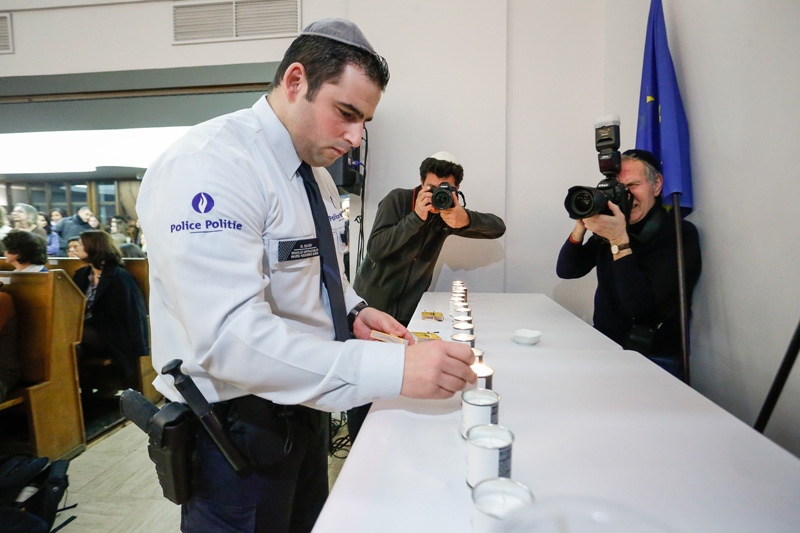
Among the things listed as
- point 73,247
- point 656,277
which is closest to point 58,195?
point 73,247

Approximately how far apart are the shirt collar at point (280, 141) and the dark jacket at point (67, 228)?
411 cm

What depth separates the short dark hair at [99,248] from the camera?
8.62 ft

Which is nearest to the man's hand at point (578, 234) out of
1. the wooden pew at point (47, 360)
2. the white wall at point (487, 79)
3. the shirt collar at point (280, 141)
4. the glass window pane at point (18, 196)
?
the white wall at point (487, 79)

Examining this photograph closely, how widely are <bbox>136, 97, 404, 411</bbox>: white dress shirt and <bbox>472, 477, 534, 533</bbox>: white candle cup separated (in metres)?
0.24

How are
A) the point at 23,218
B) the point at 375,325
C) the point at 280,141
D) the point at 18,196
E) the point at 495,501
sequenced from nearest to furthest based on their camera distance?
the point at 495,501, the point at 280,141, the point at 375,325, the point at 23,218, the point at 18,196

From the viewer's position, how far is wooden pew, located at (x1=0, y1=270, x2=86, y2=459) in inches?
81.2

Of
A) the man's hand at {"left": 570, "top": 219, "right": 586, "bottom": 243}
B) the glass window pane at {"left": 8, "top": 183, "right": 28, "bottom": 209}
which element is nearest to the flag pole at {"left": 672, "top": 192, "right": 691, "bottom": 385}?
the man's hand at {"left": 570, "top": 219, "right": 586, "bottom": 243}

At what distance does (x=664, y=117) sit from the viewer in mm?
1637

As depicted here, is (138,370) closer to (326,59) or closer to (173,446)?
(173,446)

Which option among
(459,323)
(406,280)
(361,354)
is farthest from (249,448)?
(406,280)

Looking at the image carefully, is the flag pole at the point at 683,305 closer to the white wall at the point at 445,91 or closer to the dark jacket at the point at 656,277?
the dark jacket at the point at 656,277

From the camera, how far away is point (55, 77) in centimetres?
297

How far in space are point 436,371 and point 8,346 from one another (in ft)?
7.55

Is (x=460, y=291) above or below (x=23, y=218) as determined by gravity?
below
